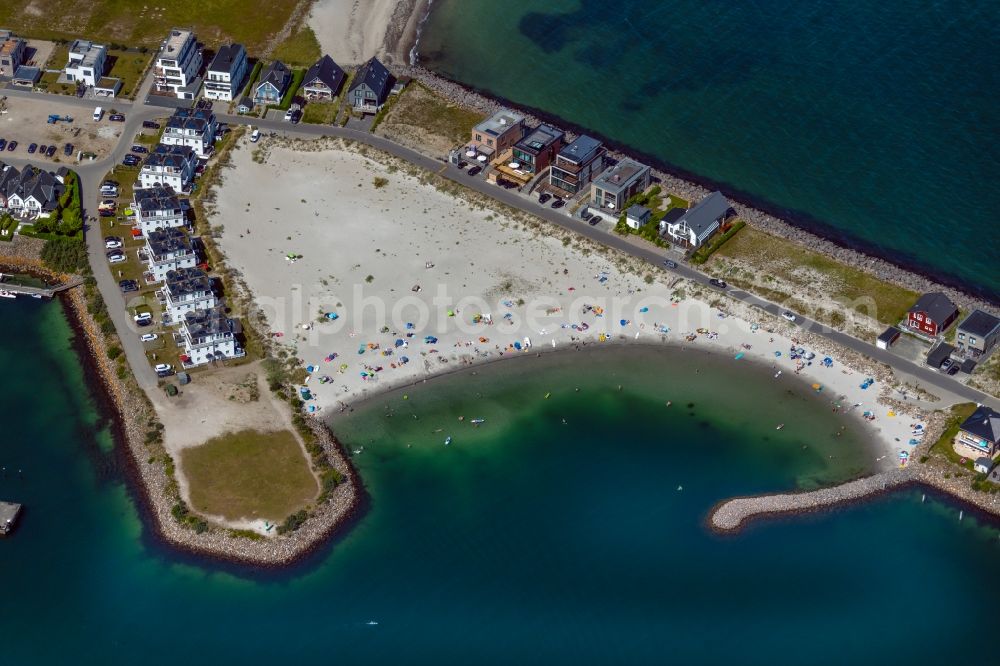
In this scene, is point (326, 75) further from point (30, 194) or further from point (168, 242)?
point (30, 194)

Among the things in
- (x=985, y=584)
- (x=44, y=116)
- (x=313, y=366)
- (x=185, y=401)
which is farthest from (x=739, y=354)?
(x=44, y=116)

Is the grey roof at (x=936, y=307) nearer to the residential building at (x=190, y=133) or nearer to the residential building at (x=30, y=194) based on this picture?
the residential building at (x=190, y=133)

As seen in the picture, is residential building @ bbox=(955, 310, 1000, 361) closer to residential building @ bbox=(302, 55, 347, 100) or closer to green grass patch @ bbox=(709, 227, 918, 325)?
green grass patch @ bbox=(709, 227, 918, 325)

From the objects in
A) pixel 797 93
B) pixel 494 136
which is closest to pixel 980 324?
→ pixel 797 93

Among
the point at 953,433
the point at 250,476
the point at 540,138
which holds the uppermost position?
the point at 953,433

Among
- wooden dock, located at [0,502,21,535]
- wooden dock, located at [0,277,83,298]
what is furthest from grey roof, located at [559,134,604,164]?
wooden dock, located at [0,502,21,535]

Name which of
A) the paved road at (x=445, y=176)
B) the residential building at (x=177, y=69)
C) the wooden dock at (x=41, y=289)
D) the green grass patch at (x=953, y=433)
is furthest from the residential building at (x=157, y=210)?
the green grass patch at (x=953, y=433)

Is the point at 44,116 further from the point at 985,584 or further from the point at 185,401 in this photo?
the point at 985,584
